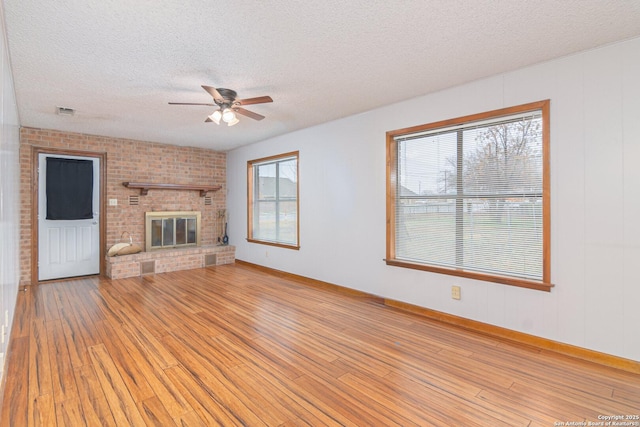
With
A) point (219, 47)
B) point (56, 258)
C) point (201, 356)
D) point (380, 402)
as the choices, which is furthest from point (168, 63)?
point (56, 258)

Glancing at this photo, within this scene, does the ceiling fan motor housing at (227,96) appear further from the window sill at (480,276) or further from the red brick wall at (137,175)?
the red brick wall at (137,175)

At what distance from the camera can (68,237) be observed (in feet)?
17.7

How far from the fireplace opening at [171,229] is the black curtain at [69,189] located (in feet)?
3.20

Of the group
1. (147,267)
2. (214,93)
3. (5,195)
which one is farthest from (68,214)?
(214,93)

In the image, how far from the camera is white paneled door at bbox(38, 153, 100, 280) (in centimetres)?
514

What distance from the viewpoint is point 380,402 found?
2.03 metres

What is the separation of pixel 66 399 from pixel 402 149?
3.74 m

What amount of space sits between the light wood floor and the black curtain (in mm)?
2015

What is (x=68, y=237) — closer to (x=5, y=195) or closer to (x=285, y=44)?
(x=5, y=195)

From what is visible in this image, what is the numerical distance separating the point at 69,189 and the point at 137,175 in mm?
1040

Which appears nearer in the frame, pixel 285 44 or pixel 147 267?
pixel 285 44

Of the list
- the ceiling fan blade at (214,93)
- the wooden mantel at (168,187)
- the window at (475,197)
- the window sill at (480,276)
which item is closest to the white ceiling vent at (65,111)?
the wooden mantel at (168,187)

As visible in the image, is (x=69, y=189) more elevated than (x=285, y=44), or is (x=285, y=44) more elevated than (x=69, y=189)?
(x=285, y=44)

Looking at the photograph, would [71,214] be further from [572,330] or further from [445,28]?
[572,330]
